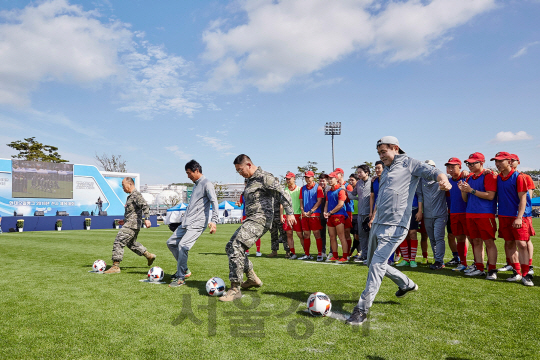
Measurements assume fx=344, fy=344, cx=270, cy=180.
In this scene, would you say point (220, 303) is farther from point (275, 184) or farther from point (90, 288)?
point (90, 288)

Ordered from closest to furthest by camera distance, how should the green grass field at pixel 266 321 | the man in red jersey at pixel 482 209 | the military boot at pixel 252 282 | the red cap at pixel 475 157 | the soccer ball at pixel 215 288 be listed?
the green grass field at pixel 266 321
the soccer ball at pixel 215 288
the military boot at pixel 252 282
the man in red jersey at pixel 482 209
the red cap at pixel 475 157

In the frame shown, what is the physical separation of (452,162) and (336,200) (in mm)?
2768

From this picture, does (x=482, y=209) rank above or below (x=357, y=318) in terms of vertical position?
above

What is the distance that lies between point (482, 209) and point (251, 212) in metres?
4.19

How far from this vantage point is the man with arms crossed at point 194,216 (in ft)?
19.5

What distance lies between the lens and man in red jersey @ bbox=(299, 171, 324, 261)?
29.7 feet

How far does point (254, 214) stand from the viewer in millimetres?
5195

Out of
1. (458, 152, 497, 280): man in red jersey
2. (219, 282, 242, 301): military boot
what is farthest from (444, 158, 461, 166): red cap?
(219, 282, 242, 301): military boot

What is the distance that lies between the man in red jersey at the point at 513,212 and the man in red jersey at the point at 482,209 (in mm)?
136

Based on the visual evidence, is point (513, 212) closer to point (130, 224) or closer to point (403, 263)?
point (403, 263)

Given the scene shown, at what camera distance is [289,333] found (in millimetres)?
3576

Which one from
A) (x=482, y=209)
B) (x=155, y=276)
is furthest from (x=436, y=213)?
(x=155, y=276)

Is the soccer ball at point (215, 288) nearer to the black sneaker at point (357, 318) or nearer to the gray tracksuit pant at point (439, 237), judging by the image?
the black sneaker at point (357, 318)

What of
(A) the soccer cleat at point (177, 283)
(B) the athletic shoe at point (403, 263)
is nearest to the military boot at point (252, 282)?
(A) the soccer cleat at point (177, 283)
